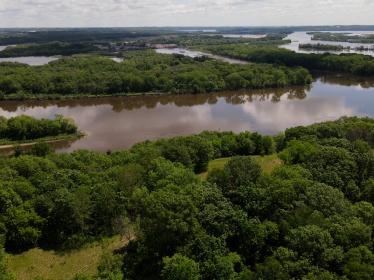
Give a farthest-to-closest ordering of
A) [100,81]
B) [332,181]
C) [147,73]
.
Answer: [147,73] → [100,81] → [332,181]

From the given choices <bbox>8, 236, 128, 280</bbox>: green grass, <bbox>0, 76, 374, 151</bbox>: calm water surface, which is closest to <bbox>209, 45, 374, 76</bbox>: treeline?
<bbox>0, 76, 374, 151</bbox>: calm water surface

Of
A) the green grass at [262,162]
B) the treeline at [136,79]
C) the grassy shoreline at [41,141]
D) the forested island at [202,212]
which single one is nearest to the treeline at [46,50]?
the treeline at [136,79]

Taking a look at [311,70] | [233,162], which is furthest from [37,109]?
[311,70]

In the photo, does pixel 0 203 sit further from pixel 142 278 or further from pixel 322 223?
pixel 322 223

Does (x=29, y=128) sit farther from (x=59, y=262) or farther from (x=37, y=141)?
(x=59, y=262)

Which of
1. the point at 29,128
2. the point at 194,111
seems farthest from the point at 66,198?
the point at 194,111

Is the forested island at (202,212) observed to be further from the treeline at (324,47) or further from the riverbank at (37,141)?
the treeline at (324,47)
